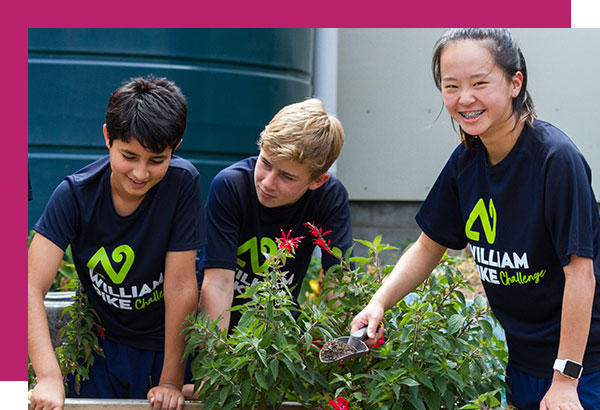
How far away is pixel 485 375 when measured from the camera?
179cm

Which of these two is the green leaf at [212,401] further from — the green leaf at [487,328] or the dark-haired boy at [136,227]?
the green leaf at [487,328]

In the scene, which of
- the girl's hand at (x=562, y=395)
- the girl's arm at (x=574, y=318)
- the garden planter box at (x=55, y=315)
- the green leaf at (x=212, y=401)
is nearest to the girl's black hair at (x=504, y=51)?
the girl's arm at (x=574, y=318)

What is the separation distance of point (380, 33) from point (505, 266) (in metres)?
3.59

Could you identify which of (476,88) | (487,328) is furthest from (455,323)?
(476,88)

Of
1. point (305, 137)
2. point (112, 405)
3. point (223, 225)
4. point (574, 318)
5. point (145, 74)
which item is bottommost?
point (112, 405)

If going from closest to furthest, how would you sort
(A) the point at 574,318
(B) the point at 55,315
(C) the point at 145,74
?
(A) the point at 574,318
(B) the point at 55,315
(C) the point at 145,74

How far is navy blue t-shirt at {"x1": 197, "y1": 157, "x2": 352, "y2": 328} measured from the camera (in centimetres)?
218

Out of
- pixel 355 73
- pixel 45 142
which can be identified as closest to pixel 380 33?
pixel 355 73

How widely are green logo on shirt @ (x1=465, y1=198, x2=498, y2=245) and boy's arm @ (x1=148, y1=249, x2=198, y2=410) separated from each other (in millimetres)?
783

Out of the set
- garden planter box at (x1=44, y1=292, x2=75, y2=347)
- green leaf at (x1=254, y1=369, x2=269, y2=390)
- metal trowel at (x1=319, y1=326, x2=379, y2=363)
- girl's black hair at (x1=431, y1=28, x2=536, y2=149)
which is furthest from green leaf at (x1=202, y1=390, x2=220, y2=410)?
garden planter box at (x1=44, y1=292, x2=75, y2=347)

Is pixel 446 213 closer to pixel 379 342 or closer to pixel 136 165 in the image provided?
pixel 379 342

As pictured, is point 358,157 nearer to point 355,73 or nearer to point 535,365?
point 355,73

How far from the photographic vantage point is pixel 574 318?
5.14 feet

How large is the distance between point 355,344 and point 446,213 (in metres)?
0.47
